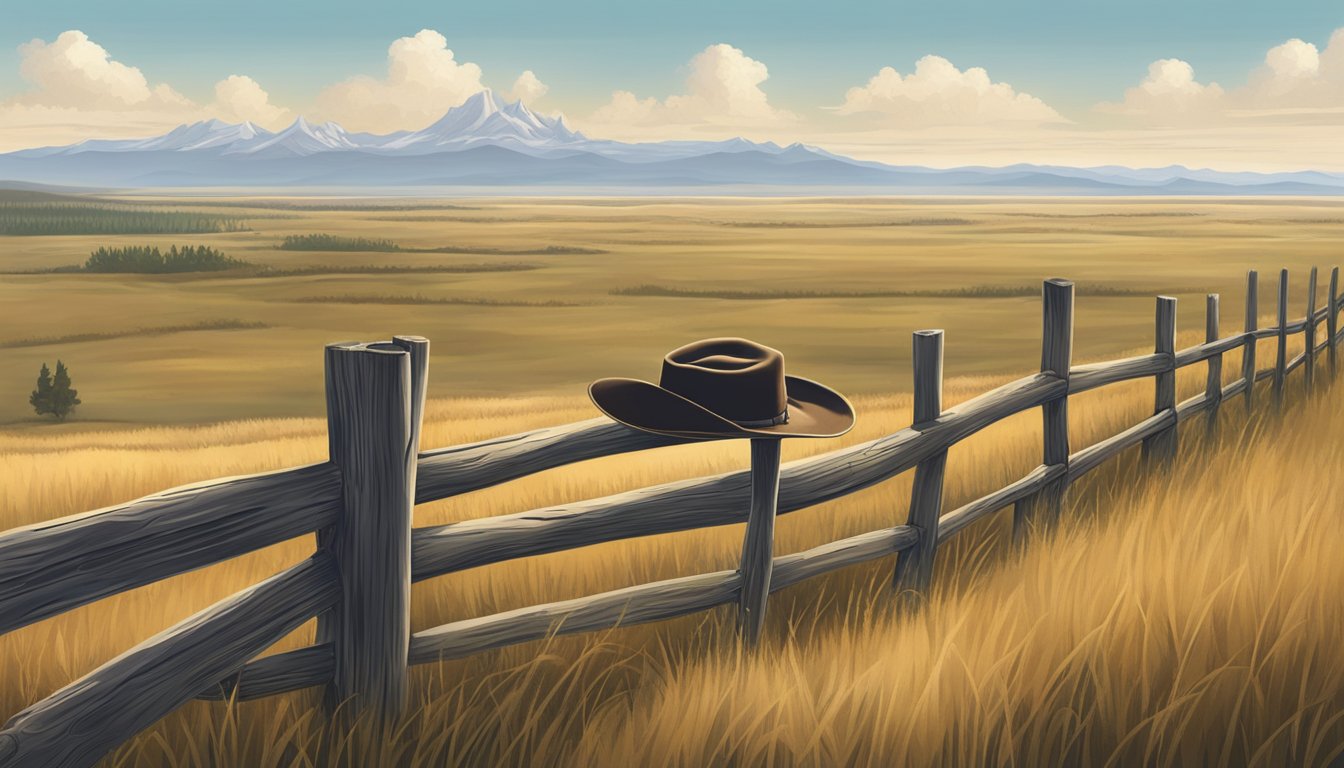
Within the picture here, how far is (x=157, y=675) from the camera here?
2922 millimetres

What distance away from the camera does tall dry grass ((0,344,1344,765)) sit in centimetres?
347

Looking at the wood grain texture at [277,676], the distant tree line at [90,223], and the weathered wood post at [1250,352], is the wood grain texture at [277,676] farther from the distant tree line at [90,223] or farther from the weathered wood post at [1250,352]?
the distant tree line at [90,223]

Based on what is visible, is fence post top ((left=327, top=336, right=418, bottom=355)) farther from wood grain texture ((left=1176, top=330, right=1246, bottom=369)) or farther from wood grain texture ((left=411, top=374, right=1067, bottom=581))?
wood grain texture ((left=1176, top=330, right=1246, bottom=369))

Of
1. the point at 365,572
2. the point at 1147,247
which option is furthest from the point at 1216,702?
the point at 1147,247

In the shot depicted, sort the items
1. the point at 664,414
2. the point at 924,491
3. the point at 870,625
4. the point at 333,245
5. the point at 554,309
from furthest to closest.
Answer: the point at 333,245, the point at 554,309, the point at 924,491, the point at 870,625, the point at 664,414

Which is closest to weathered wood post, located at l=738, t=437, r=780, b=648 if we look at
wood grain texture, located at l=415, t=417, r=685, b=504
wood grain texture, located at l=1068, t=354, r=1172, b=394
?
wood grain texture, located at l=415, t=417, r=685, b=504

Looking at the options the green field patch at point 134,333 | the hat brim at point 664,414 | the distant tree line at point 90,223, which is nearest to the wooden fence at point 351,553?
the hat brim at point 664,414

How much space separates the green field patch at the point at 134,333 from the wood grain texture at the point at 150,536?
125 feet

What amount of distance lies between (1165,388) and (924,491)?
12.6ft

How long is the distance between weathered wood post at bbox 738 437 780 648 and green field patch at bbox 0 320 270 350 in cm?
3752

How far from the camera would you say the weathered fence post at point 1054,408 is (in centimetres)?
647

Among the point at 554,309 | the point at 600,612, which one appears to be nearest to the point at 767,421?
the point at 600,612

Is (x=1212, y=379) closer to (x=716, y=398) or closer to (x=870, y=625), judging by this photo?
(x=870, y=625)

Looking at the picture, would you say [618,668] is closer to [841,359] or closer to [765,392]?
[765,392]
